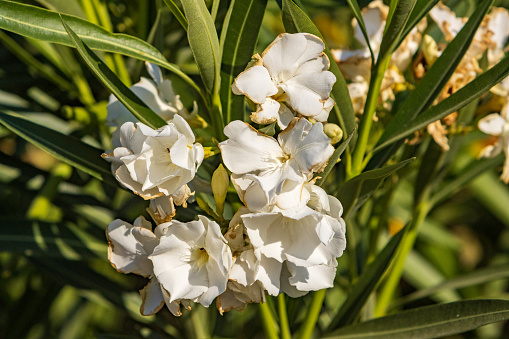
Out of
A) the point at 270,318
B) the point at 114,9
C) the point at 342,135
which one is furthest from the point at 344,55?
the point at 114,9

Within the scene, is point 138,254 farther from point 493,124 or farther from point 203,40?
point 493,124

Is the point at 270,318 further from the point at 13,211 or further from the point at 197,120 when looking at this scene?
the point at 13,211

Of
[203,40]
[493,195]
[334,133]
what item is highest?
[203,40]

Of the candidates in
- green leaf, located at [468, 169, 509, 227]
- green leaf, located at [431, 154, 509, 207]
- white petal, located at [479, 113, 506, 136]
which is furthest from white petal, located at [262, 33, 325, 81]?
green leaf, located at [468, 169, 509, 227]

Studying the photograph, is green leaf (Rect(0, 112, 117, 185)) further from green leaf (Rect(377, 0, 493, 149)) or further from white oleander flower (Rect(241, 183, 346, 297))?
green leaf (Rect(377, 0, 493, 149))

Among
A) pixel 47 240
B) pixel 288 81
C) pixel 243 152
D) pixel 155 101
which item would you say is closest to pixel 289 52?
pixel 288 81

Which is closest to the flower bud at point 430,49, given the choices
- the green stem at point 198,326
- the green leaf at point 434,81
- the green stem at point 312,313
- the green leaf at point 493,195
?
the green leaf at point 434,81
